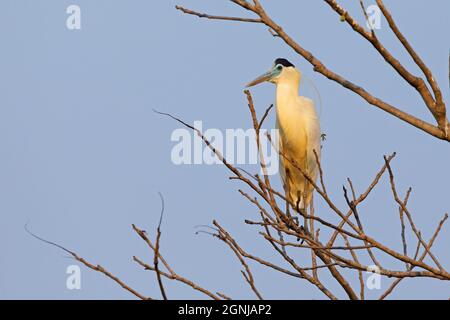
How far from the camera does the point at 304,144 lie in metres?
6.20

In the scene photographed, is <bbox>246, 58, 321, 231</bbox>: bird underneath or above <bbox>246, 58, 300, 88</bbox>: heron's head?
underneath

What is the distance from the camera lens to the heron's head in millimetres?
6414

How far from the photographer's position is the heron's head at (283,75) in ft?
21.0

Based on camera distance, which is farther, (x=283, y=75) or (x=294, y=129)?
(x=283, y=75)

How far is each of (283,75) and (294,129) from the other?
20.9 inches

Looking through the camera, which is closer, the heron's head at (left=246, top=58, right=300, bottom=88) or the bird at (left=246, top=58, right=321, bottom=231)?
the bird at (left=246, top=58, right=321, bottom=231)

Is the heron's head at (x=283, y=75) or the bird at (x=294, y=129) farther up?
the heron's head at (x=283, y=75)

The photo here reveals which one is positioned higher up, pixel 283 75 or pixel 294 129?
pixel 283 75

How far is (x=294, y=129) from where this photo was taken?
6.19 metres

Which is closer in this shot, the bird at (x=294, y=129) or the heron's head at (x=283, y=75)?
the bird at (x=294, y=129)

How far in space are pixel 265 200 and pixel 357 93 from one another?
1.10m
